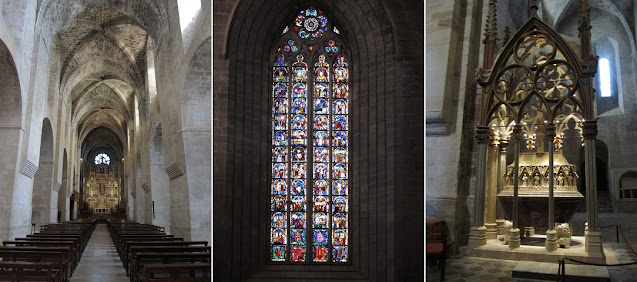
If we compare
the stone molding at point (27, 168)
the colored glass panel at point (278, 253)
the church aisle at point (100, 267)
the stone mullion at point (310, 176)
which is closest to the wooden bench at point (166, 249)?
the church aisle at point (100, 267)

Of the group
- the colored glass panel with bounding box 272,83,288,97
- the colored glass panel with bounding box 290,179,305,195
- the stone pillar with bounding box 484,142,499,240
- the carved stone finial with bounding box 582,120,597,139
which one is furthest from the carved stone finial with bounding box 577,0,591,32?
the colored glass panel with bounding box 290,179,305,195

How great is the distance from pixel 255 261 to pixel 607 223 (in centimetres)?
854

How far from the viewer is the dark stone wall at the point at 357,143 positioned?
10.5 meters

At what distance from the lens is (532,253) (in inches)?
333

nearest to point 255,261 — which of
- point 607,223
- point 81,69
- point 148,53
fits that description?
point 607,223

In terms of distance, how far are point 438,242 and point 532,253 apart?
1404 millimetres

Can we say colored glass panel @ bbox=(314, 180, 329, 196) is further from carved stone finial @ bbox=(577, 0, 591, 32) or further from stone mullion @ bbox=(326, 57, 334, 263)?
carved stone finial @ bbox=(577, 0, 591, 32)

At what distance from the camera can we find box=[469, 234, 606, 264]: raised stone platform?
8.09 metres

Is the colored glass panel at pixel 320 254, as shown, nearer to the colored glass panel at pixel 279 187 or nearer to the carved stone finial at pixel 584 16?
the colored glass panel at pixel 279 187

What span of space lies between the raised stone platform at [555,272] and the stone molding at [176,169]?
8.81 meters

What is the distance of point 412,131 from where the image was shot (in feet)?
35.4

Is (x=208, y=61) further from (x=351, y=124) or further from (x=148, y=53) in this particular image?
(x=148, y=53)

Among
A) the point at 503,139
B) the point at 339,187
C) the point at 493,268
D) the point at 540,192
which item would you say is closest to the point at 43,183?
the point at 339,187

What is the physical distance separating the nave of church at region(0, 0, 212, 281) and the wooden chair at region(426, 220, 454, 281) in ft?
11.8
